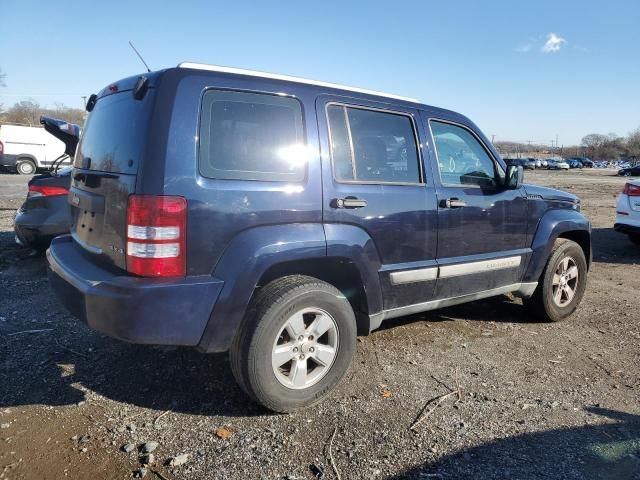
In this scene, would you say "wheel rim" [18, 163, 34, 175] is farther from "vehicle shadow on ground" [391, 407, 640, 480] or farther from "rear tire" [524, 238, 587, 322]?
"vehicle shadow on ground" [391, 407, 640, 480]

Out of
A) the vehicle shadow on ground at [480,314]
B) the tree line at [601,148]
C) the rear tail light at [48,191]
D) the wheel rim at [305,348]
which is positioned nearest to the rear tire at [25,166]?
the rear tail light at [48,191]

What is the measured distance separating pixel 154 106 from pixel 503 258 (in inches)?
120

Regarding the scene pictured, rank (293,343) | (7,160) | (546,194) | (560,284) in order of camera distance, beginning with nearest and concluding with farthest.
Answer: (293,343) < (546,194) < (560,284) < (7,160)

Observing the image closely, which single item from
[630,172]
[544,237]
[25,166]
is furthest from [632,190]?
[630,172]

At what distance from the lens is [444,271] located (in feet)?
12.1

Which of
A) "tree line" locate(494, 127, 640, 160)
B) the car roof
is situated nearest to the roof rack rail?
the car roof

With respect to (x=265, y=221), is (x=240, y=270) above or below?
below

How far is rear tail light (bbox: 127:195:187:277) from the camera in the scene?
2496 mm

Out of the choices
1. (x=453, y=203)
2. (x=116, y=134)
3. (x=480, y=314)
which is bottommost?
(x=480, y=314)

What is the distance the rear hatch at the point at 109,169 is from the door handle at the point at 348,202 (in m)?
1.18

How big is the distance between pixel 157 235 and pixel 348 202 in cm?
121

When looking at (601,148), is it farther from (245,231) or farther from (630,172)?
(245,231)

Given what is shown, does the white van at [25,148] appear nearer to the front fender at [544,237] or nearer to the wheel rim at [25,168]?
the wheel rim at [25,168]

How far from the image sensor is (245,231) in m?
2.70
